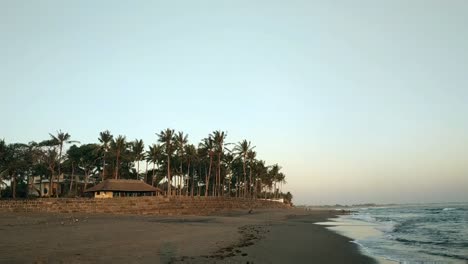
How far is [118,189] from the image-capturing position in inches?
2451

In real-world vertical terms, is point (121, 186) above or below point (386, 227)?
above

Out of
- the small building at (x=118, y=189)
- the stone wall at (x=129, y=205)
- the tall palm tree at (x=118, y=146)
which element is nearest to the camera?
the stone wall at (x=129, y=205)

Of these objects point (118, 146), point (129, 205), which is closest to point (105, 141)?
point (118, 146)

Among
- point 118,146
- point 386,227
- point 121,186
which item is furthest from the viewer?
point 118,146

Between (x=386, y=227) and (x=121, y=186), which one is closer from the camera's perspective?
(x=386, y=227)

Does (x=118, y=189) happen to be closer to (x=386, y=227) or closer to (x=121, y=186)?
(x=121, y=186)

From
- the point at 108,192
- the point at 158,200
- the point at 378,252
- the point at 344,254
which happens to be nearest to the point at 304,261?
the point at 344,254

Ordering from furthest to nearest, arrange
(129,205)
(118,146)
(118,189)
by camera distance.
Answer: (118,146) < (118,189) < (129,205)

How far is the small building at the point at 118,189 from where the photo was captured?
62.1m

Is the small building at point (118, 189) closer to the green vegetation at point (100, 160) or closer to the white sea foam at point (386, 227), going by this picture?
the green vegetation at point (100, 160)

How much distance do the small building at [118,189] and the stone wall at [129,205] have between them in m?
8.29

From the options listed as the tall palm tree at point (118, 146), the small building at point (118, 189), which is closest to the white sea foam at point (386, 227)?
the small building at point (118, 189)

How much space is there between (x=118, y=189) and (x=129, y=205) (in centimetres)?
1274

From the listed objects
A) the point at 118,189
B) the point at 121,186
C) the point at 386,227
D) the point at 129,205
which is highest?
the point at 121,186
